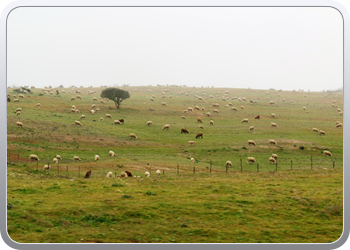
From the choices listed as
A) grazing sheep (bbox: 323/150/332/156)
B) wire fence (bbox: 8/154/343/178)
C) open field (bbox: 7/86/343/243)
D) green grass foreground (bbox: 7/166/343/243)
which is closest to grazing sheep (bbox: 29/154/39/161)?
wire fence (bbox: 8/154/343/178)

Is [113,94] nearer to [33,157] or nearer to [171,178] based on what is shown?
[33,157]

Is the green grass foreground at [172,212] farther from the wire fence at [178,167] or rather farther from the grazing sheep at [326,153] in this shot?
the grazing sheep at [326,153]

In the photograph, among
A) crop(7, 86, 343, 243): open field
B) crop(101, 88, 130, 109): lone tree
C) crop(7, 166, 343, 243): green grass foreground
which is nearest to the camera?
crop(7, 166, 343, 243): green grass foreground

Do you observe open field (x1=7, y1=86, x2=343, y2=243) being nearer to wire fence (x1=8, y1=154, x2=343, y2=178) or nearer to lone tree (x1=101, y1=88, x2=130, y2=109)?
wire fence (x1=8, y1=154, x2=343, y2=178)

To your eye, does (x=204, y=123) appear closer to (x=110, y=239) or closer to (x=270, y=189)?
(x=270, y=189)

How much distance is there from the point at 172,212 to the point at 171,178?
1308 centimetres

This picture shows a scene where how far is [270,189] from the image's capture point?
27.3 m

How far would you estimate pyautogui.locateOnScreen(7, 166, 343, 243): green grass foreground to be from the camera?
15.9 m

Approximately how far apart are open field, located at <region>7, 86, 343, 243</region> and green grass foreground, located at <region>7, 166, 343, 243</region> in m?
0.06

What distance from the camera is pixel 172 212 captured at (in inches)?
793

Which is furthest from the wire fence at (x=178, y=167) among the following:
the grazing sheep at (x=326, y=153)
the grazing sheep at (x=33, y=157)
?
the grazing sheep at (x=326, y=153)

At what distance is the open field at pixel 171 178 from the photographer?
669 inches

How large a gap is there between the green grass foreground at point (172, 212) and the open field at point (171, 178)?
58 mm

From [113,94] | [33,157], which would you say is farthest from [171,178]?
[113,94]
